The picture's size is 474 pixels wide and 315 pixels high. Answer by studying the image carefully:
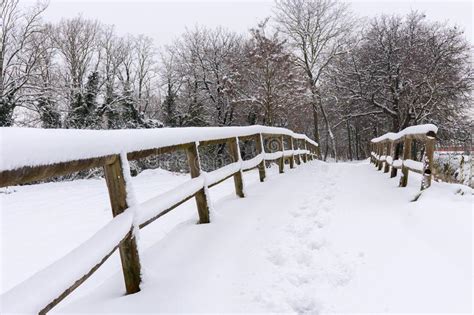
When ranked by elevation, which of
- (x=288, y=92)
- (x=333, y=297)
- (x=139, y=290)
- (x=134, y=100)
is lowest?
(x=333, y=297)

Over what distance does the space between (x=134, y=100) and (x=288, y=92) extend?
12420mm

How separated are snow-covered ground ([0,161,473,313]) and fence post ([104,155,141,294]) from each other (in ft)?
0.34

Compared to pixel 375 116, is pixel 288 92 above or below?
above

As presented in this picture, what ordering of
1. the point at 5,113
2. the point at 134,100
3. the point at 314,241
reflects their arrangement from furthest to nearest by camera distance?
the point at 134,100, the point at 5,113, the point at 314,241

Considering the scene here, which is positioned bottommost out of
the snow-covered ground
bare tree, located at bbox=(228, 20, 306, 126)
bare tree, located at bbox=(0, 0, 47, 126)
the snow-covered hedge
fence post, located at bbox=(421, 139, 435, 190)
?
the snow-covered ground

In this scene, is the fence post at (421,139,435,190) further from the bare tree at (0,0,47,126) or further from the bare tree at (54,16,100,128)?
the bare tree at (54,16,100,128)

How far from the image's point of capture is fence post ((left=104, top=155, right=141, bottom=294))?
7.15 ft

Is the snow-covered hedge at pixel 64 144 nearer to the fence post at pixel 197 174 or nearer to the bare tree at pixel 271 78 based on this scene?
the fence post at pixel 197 174

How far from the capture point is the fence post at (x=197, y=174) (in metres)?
3.60

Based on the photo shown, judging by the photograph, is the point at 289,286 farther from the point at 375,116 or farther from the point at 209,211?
the point at 375,116

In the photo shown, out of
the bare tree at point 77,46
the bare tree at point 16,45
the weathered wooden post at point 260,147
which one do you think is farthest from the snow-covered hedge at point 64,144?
the bare tree at point 77,46

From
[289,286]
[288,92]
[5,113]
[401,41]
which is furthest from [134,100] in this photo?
[289,286]

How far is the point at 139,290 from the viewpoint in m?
2.37

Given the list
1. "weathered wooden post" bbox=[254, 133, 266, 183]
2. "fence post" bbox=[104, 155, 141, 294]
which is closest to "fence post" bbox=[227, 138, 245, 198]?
"weathered wooden post" bbox=[254, 133, 266, 183]
